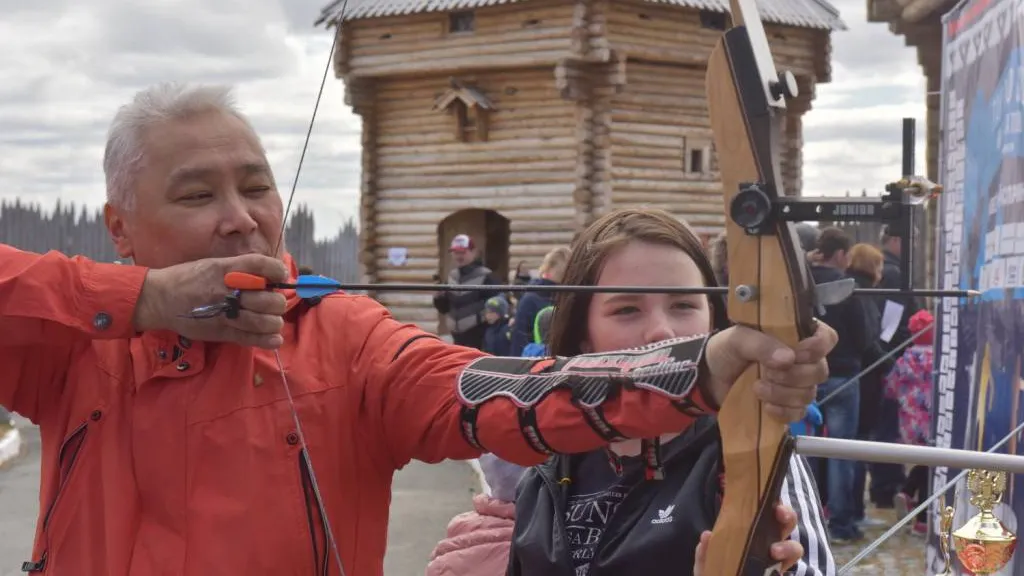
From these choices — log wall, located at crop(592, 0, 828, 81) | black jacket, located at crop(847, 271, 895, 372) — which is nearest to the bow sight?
black jacket, located at crop(847, 271, 895, 372)

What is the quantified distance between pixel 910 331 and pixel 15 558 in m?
5.43

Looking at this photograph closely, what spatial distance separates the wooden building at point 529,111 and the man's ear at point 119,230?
590 inches

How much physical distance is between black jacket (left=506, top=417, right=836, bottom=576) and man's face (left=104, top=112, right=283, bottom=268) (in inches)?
28.2

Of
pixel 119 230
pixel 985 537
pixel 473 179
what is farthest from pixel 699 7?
pixel 119 230

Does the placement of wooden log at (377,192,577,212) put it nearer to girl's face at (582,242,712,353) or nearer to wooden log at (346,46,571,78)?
wooden log at (346,46,571,78)

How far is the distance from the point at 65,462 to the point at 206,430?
25 centimetres

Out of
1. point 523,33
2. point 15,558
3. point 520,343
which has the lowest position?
point 15,558

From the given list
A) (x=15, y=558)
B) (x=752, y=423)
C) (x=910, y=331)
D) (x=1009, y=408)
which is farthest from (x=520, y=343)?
(x=752, y=423)

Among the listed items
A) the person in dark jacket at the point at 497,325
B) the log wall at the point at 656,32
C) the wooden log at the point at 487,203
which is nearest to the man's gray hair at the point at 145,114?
the person in dark jacket at the point at 497,325

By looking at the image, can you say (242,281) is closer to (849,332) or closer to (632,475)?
(632,475)

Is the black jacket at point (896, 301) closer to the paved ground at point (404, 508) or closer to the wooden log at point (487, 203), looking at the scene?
the paved ground at point (404, 508)

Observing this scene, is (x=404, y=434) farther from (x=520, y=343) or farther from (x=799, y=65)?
(x=799, y=65)

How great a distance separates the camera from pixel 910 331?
7.30 metres

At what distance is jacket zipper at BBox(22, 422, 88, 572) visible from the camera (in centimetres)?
189
